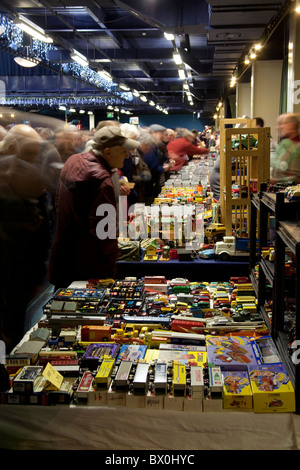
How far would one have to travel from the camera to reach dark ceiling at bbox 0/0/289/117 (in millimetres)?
7715

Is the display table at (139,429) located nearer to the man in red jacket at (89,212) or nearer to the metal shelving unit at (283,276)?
the metal shelving unit at (283,276)

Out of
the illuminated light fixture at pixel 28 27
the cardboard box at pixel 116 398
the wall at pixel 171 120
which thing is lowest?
the cardboard box at pixel 116 398

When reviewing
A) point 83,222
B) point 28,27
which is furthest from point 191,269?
point 28,27

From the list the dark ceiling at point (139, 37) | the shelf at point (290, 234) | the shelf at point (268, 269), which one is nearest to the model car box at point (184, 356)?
the shelf at point (268, 269)

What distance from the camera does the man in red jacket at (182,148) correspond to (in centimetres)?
1022

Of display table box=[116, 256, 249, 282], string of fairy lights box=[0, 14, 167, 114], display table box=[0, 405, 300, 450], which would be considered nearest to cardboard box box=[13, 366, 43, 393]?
display table box=[0, 405, 300, 450]

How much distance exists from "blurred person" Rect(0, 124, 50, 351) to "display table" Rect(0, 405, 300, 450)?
0.59 metres

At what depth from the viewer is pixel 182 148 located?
10852 millimetres

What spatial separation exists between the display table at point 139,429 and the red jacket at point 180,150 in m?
7.75

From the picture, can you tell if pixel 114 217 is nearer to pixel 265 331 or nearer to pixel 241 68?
pixel 265 331

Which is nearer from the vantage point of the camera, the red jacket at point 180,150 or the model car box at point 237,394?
the model car box at point 237,394

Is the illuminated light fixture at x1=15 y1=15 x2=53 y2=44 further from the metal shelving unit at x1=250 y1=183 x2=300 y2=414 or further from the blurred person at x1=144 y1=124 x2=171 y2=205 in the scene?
the metal shelving unit at x1=250 y1=183 x2=300 y2=414

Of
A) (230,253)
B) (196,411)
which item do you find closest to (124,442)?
(196,411)
